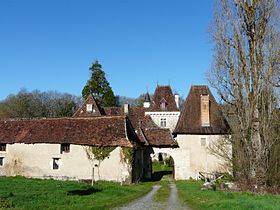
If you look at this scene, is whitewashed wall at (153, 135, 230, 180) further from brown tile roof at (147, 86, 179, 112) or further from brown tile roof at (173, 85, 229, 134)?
brown tile roof at (147, 86, 179, 112)

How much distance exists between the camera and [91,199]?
55.7ft

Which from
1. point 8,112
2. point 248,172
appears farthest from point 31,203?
point 8,112

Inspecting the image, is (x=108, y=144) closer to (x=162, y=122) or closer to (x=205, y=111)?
(x=205, y=111)

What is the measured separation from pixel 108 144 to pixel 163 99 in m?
24.3

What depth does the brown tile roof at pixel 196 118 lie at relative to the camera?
3588 cm

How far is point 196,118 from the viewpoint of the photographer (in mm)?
37000

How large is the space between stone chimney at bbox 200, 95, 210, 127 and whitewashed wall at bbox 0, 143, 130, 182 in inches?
429

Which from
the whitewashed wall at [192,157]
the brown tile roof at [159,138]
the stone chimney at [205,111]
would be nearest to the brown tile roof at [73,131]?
the brown tile roof at [159,138]

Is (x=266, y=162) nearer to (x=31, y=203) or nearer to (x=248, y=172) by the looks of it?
(x=248, y=172)

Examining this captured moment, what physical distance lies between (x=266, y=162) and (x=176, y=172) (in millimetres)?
15605

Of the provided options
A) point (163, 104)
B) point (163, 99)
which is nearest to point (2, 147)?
point (163, 104)

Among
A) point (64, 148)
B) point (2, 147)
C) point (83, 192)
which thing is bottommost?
point (83, 192)

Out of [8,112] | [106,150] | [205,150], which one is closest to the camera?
[106,150]

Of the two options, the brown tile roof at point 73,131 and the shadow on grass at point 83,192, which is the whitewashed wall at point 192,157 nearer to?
the brown tile roof at point 73,131
